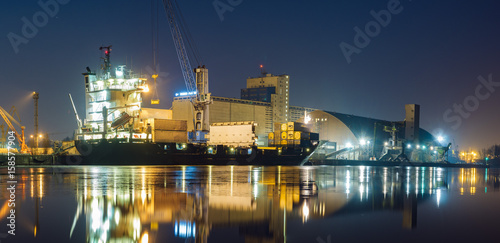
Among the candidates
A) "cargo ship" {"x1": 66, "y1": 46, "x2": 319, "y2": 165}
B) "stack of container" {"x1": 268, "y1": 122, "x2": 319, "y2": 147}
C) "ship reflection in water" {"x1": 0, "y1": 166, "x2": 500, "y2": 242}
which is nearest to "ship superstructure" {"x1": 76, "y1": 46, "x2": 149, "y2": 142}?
"cargo ship" {"x1": 66, "y1": 46, "x2": 319, "y2": 165}

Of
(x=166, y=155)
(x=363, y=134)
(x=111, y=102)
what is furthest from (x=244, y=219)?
(x=363, y=134)

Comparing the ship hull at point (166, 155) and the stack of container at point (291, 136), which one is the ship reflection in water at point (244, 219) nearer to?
the ship hull at point (166, 155)

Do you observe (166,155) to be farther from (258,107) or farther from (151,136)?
(258,107)

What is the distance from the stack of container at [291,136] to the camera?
9462 cm

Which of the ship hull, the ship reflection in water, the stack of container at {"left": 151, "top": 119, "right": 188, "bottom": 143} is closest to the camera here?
the ship reflection in water

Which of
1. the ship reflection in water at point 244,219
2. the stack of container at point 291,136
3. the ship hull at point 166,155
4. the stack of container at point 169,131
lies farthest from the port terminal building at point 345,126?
the ship reflection in water at point 244,219

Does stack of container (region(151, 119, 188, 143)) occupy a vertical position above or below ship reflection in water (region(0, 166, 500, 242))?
above

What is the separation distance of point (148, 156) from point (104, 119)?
11.4 meters

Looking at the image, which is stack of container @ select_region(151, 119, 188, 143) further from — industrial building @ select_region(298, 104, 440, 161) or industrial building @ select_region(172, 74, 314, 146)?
industrial building @ select_region(298, 104, 440, 161)

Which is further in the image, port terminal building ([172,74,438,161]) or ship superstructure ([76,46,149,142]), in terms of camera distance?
port terminal building ([172,74,438,161])

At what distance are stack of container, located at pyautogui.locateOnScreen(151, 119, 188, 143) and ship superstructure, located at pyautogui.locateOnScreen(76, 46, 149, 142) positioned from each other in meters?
2.32

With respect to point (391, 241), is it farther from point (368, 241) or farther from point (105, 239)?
point (105, 239)

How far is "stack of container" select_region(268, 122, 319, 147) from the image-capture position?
310 feet

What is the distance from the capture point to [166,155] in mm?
76812
